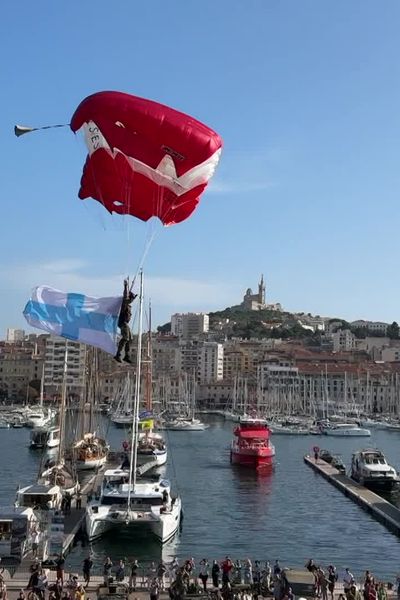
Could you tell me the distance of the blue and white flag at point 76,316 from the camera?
23.5 m

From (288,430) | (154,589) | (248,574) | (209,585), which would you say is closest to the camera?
(154,589)

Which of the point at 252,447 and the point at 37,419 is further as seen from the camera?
the point at 37,419

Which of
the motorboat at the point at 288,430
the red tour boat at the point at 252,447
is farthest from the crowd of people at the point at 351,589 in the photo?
the motorboat at the point at 288,430

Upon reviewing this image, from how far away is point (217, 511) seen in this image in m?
34.0

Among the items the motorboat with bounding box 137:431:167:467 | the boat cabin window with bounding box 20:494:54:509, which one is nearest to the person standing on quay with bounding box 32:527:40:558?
the boat cabin window with bounding box 20:494:54:509

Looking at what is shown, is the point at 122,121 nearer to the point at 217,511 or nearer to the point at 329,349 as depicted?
the point at 217,511

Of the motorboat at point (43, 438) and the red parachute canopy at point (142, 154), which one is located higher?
the red parachute canopy at point (142, 154)

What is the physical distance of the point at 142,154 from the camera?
18344 mm

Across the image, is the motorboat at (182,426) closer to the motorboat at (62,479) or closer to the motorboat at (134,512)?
the motorboat at (62,479)

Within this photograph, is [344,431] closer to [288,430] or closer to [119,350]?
[288,430]

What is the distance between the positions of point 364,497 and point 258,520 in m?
6.16

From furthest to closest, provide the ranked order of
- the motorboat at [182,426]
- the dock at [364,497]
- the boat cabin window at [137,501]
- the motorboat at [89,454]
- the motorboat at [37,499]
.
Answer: the motorboat at [182,426]
the motorboat at [89,454]
the dock at [364,497]
the motorboat at [37,499]
the boat cabin window at [137,501]

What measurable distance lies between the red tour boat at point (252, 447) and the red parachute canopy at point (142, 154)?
1264 inches

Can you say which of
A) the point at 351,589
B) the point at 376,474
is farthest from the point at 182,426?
the point at 351,589
